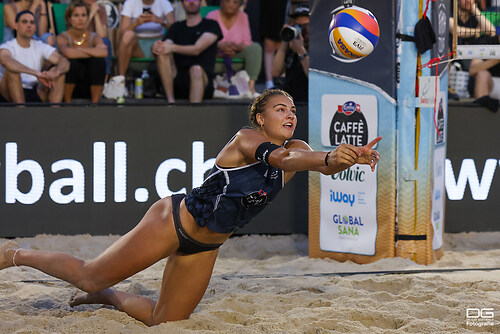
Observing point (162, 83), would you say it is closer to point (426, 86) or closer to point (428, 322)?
point (426, 86)

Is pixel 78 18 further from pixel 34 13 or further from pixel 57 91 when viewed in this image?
pixel 57 91

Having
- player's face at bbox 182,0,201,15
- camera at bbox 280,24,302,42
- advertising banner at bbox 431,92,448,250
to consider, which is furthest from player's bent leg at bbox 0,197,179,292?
player's face at bbox 182,0,201,15

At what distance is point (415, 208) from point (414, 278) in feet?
2.57

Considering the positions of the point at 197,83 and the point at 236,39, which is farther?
the point at 236,39

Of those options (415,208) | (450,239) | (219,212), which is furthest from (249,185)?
(450,239)

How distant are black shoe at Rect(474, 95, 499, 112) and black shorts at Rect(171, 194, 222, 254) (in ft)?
12.9

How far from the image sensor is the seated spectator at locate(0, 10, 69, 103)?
7.85 metres

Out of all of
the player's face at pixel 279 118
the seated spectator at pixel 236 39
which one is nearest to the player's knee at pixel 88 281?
the player's face at pixel 279 118

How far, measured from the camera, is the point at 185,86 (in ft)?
27.5

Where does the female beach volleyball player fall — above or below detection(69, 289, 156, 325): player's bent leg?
above

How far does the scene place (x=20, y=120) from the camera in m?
7.19

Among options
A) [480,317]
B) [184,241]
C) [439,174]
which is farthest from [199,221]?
[439,174]

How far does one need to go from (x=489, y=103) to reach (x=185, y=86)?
322cm

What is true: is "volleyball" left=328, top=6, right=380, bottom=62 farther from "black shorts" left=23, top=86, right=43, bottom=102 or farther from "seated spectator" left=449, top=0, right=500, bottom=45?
"black shorts" left=23, top=86, right=43, bottom=102
